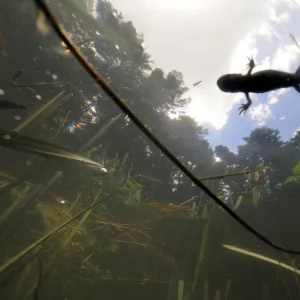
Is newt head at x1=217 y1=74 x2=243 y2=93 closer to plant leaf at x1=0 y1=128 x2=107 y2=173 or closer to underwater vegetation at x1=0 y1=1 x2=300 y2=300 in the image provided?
plant leaf at x1=0 y1=128 x2=107 y2=173

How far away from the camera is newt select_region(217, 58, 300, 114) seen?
152 centimetres

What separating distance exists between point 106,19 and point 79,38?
232 inches

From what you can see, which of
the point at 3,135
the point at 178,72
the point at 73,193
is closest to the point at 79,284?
the point at 73,193

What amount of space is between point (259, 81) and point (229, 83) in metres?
0.18

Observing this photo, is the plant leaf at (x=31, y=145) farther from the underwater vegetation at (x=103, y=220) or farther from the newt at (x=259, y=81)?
the underwater vegetation at (x=103, y=220)

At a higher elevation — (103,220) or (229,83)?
(229,83)

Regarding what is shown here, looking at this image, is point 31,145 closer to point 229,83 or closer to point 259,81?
point 229,83

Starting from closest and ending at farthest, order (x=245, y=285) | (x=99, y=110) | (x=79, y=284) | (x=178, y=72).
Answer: (x=245, y=285) → (x=79, y=284) → (x=99, y=110) → (x=178, y=72)

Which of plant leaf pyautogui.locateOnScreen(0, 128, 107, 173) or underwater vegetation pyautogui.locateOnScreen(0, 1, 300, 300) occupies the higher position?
underwater vegetation pyautogui.locateOnScreen(0, 1, 300, 300)

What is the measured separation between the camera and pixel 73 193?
9.18m

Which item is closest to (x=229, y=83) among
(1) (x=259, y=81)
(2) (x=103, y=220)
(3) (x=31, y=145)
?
(1) (x=259, y=81)

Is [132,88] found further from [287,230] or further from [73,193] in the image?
[287,230]

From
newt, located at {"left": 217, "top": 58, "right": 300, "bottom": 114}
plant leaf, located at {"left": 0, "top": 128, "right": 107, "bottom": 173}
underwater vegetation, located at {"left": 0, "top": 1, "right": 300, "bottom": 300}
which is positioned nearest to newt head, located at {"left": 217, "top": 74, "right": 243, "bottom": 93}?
newt, located at {"left": 217, "top": 58, "right": 300, "bottom": 114}

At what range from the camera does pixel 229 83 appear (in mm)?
1646
